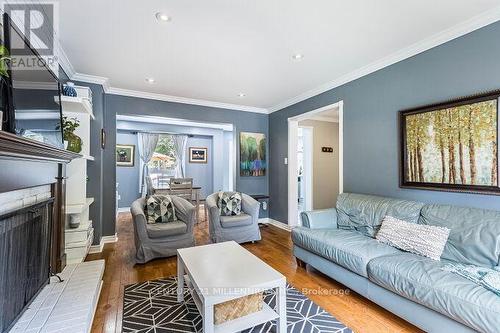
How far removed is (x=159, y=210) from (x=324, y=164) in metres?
3.88

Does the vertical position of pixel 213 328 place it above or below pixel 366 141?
below

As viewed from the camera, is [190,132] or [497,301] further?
[190,132]

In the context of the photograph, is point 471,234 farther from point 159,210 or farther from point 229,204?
point 159,210

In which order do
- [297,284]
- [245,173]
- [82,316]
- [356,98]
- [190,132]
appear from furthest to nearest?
[190,132] < [245,173] < [356,98] < [297,284] < [82,316]

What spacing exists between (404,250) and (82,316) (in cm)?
261

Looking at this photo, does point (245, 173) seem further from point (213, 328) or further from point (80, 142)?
point (213, 328)

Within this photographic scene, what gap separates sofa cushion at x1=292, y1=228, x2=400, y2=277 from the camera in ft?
6.98

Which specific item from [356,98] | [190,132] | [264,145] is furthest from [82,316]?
[190,132]

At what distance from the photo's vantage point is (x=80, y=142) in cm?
300

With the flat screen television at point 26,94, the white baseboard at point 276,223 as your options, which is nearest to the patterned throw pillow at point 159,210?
the flat screen television at point 26,94

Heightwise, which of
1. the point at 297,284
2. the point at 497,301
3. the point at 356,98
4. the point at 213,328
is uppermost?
the point at 356,98

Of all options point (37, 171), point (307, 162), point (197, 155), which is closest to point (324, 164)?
point (307, 162)

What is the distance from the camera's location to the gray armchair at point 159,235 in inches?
119

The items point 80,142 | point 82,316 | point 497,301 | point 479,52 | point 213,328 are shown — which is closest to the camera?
point 497,301
